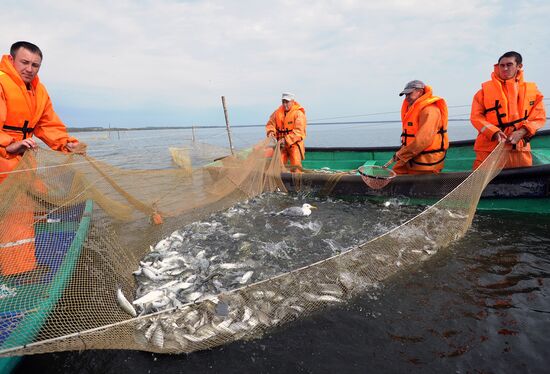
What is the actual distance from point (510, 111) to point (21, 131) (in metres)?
9.58

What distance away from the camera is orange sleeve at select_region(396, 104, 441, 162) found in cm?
738

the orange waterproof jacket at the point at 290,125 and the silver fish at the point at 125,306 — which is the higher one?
the orange waterproof jacket at the point at 290,125

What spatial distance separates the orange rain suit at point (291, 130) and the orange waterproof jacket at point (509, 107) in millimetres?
5409

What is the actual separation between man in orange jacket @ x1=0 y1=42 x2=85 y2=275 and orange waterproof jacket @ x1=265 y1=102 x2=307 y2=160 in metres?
6.63

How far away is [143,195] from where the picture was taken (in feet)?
22.6

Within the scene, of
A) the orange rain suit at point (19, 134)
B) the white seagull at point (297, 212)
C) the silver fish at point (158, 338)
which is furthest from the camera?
the white seagull at point (297, 212)

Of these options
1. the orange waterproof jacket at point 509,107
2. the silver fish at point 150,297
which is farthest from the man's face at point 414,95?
the silver fish at point 150,297

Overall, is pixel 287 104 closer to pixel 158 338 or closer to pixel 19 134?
pixel 19 134

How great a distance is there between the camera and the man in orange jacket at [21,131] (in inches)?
161

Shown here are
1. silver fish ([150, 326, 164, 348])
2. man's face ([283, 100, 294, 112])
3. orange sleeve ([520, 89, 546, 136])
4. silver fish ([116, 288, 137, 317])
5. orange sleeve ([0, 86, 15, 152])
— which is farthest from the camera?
man's face ([283, 100, 294, 112])

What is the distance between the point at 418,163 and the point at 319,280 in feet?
17.0

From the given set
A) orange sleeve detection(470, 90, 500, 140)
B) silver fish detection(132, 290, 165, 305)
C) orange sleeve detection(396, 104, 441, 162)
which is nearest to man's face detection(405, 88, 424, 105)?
orange sleeve detection(396, 104, 441, 162)

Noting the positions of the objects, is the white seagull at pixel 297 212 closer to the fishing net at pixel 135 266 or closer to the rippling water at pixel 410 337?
the fishing net at pixel 135 266

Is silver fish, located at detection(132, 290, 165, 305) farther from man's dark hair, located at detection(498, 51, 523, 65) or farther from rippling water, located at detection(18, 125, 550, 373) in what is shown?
man's dark hair, located at detection(498, 51, 523, 65)
